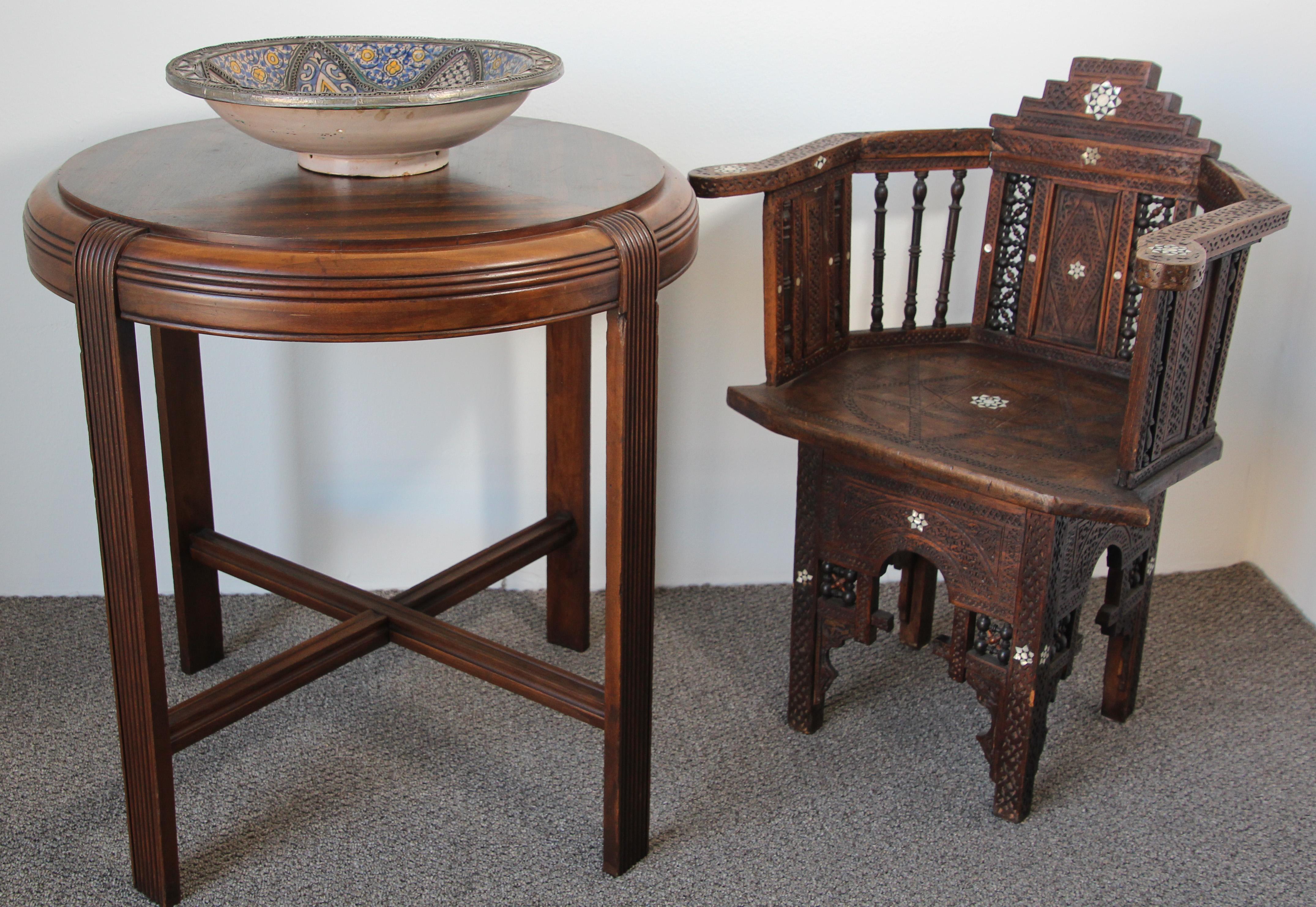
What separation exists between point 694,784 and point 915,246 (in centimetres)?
102

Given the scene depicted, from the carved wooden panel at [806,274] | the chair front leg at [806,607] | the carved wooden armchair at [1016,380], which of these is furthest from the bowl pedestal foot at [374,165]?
the chair front leg at [806,607]

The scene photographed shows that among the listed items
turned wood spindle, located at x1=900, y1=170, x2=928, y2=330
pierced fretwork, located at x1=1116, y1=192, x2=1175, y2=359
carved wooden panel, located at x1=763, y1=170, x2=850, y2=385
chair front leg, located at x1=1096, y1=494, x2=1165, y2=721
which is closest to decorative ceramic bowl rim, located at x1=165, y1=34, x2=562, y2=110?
carved wooden panel, located at x1=763, y1=170, x2=850, y2=385

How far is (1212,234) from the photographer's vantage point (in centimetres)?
176

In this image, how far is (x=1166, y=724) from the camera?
2.44 m

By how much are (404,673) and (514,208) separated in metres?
1.17

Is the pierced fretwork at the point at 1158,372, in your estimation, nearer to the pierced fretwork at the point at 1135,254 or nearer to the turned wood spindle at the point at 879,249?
the pierced fretwork at the point at 1135,254

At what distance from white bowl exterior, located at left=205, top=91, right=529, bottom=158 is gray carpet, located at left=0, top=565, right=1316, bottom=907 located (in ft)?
3.50

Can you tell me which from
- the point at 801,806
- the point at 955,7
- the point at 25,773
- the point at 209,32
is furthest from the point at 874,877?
the point at 209,32

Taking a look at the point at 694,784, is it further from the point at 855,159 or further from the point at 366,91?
the point at 366,91

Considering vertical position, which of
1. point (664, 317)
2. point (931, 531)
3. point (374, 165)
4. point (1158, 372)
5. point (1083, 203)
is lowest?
point (931, 531)

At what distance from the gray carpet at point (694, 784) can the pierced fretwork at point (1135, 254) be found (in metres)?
0.69

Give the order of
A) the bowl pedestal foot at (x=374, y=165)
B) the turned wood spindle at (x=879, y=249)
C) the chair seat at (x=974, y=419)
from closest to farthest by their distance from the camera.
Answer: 1. the bowl pedestal foot at (x=374, y=165)
2. the chair seat at (x=974, y=419)
3. the turned wood spindle at (x=879, y=249)

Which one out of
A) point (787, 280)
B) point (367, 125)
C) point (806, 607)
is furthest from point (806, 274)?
point (367, 125)

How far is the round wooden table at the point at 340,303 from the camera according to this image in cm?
153
